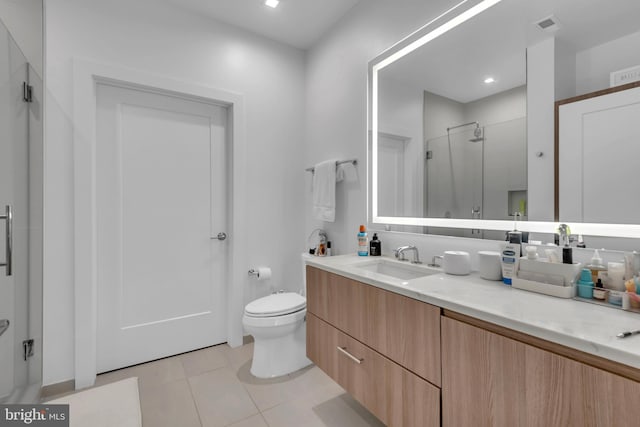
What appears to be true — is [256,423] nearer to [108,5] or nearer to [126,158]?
[126,158]

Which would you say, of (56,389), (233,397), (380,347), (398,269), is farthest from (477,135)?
(56,389)

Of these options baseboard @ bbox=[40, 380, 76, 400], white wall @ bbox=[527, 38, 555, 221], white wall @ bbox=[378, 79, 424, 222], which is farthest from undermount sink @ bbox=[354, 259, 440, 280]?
baseboard @ bbox=[40, 380, 76, 400]

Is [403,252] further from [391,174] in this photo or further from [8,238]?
[8,238]

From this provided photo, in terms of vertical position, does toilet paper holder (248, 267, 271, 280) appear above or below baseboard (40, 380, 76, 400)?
above

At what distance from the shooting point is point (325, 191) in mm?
2287

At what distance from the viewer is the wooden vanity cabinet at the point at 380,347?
100cm

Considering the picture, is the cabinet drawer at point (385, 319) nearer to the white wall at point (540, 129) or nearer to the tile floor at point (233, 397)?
the tile floor at point (233, 397)

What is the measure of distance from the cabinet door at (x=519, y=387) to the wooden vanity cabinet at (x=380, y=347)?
2.6 inches

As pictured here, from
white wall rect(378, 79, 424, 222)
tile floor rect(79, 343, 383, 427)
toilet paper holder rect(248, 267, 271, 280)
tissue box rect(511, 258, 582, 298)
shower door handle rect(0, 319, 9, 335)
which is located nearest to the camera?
tissue box rect(511, 258, 582, 298)

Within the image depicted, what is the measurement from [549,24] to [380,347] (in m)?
1.47

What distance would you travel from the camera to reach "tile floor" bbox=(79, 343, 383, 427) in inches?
61.0

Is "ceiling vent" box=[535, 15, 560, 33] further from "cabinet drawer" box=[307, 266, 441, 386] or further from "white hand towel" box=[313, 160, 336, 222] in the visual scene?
"white hand towel" box=[313, 160, 336, 222]

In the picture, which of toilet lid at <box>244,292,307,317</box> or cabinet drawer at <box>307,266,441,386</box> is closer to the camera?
cabinet drawer at <box>307,266,441,386</box>

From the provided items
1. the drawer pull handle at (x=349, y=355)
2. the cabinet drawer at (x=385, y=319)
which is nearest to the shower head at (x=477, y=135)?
the cabinet drawer at (x=385, y=319)
